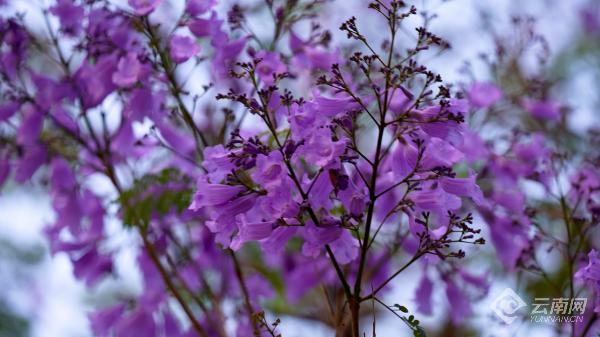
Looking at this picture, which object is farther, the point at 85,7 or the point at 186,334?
the point at 186,334

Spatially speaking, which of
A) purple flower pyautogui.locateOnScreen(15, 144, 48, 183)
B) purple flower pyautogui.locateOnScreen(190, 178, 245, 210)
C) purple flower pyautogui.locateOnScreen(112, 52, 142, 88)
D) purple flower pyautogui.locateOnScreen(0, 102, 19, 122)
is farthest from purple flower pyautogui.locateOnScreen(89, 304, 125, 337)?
purple flower pyautogui.locateOnScreen(190, 178, 245, 210)

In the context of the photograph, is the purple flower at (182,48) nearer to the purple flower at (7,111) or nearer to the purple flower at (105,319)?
the purple flower at (7,111)

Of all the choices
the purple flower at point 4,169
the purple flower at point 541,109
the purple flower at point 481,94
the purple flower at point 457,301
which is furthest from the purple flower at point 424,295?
the purple flower at point 4,169

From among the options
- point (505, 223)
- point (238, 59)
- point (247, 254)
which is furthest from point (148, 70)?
point (247, 254)

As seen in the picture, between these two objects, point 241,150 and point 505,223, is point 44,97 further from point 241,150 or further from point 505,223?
point 505,223

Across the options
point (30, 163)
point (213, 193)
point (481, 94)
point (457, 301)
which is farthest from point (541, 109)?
point (30, 163)

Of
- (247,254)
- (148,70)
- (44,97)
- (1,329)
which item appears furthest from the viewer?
(247,254)

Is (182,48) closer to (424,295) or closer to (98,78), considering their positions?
(98,78)
